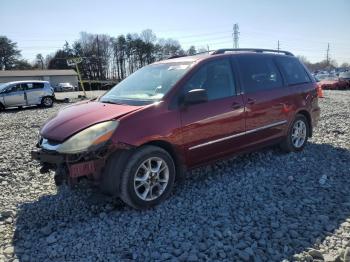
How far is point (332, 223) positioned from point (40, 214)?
3.32 meters

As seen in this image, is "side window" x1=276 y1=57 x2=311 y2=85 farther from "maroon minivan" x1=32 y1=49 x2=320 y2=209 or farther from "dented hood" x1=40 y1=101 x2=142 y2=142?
"dented hood" x1=40 y1=101 x2=142 y2=142

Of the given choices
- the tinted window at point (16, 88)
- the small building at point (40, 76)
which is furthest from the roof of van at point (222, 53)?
the small building at point (40, 76)

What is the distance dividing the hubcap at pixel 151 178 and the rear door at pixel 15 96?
56.8ft

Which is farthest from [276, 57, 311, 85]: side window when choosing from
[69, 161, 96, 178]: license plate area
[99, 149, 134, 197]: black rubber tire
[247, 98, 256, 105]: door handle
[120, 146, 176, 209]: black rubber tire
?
[69, 161, 96, 178]: license plate area

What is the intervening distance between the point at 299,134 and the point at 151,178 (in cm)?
351

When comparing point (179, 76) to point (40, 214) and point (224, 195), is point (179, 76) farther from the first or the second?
point (40, 214)

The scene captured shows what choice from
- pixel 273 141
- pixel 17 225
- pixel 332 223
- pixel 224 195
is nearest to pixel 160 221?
pixel 224 195

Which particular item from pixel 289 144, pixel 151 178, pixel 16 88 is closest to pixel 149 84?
pixel 151 178

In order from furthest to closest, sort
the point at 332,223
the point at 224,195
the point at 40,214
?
the point at 224,195
the point at 40,214
the point at 332,223

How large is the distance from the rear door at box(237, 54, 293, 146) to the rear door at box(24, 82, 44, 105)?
54.9 ft

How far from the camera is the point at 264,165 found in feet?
19.0

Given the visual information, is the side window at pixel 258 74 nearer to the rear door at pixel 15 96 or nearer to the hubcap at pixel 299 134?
the hubcap at pixel 299 134

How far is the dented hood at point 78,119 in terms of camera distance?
407 cm

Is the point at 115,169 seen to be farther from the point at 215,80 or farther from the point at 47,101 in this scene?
the point at 47,101
